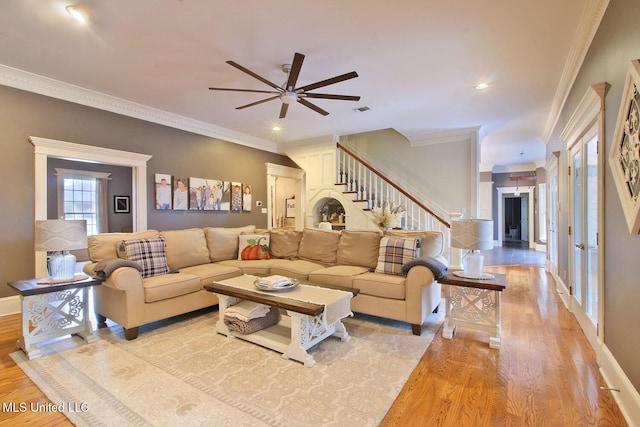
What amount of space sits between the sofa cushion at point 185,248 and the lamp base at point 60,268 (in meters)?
0.97

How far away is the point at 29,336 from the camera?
2.52m

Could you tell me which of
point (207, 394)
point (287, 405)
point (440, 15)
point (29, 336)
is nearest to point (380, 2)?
point (440, 15)

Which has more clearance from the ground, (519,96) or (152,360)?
(519,96)

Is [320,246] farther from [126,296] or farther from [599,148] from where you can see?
[599,148]

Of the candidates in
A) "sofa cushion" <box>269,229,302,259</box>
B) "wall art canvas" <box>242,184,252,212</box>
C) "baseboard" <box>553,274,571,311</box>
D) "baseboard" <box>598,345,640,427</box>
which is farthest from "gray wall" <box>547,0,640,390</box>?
"wall art canvas" <box>242,184,252,212</box>

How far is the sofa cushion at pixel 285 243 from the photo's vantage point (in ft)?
14.3

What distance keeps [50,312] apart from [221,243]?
6.33 ft

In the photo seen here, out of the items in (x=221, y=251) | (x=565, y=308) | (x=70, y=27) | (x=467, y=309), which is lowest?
(x=565, y=308)

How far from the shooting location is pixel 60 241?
262 centimetres

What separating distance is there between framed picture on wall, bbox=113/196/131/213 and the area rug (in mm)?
5133

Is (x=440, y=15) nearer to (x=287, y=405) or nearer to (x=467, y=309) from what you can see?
(x=467, y=309)

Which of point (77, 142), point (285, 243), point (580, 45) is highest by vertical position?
point (580, 45)

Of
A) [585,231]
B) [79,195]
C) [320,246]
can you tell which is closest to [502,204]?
[585,231]

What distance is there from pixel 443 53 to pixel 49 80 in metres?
4.73
